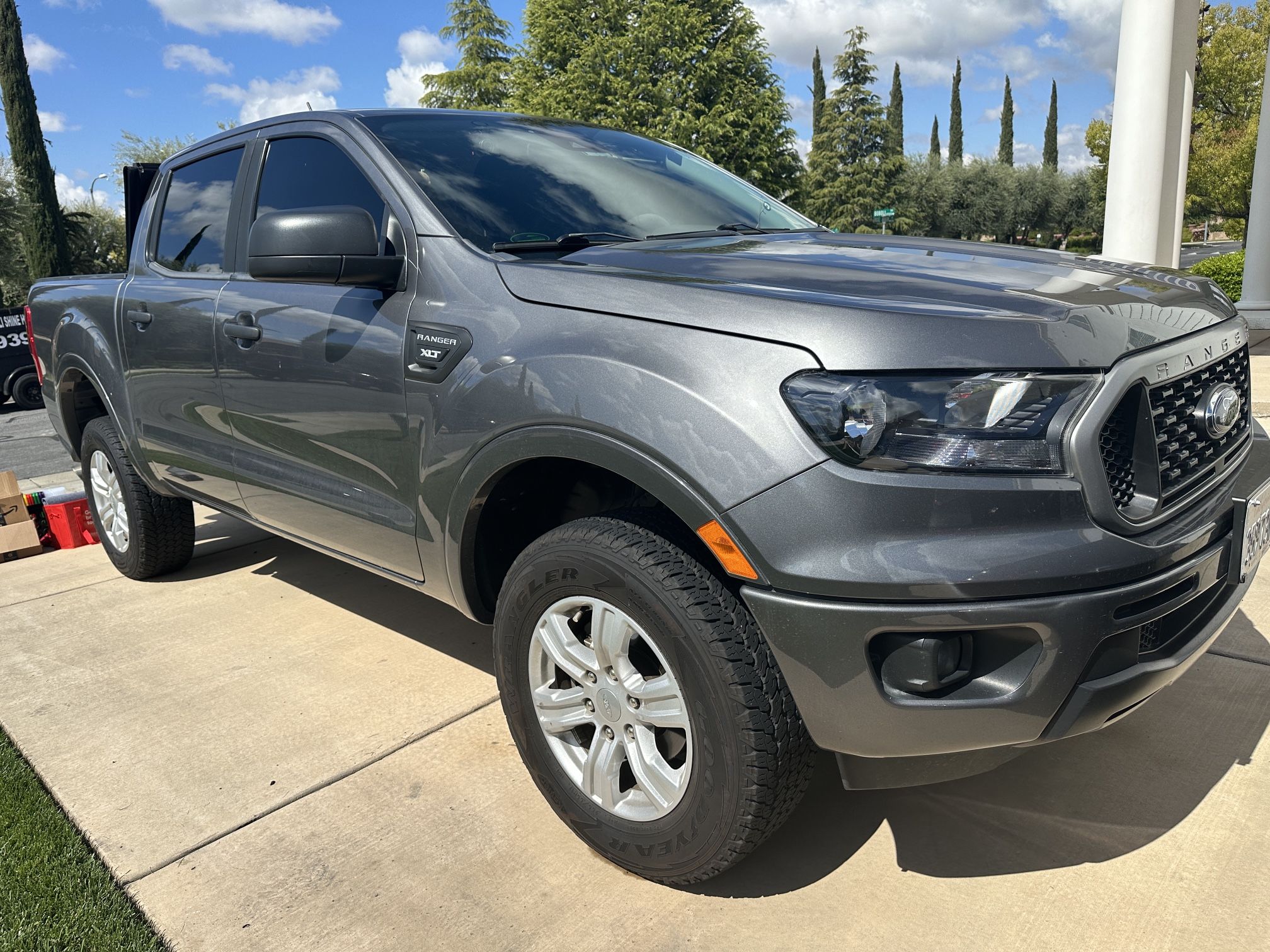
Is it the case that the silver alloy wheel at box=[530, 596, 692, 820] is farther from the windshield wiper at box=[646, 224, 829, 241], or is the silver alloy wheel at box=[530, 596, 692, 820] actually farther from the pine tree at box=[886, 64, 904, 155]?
the pine tree at box=[886, 64, 904, 155]

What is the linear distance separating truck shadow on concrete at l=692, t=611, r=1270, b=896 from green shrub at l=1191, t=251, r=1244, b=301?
15021 mm

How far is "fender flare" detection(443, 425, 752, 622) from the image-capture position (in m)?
1.90

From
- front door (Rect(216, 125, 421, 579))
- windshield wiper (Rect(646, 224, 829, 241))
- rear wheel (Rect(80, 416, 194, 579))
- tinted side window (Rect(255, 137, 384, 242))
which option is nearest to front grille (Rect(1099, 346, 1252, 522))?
windshield wiper (Rect(646, 224, 829, 241))

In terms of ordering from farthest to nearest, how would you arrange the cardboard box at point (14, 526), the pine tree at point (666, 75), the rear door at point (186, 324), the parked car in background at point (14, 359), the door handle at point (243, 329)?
the pine tree at point (666, 75) < the parked car in background at point (14, 359) < the cardboard box at point (14, 526) < the rear door at point (186, 324) < the door handle at point (243, 329)

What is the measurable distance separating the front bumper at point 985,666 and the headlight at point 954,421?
246 mm

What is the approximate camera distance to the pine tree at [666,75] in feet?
113

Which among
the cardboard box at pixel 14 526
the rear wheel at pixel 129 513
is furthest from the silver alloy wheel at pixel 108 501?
the cardboard box at pixel 14 526

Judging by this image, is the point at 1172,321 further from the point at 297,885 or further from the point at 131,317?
the point at 131,317

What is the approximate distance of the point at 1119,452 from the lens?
1.80 metres

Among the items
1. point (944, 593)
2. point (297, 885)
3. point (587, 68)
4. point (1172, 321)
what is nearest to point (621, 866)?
point (297, 885)

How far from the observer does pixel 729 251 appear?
2.47 m

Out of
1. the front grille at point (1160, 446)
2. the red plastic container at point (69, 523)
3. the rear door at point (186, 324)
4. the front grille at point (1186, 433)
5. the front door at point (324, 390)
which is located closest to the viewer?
the front grille at point (1160, 446)

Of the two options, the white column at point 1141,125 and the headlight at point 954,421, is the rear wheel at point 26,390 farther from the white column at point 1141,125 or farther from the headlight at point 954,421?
the headlight at point 954,421

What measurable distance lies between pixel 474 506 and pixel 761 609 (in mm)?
874
